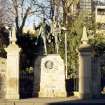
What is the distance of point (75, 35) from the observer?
131 ft

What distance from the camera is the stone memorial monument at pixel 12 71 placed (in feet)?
→ 87.4

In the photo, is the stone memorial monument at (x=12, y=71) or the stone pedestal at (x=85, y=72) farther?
the stone pedestal at (x=85, y=72)

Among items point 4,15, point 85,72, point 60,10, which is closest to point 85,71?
point 85,72

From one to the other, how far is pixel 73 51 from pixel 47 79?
383 inches

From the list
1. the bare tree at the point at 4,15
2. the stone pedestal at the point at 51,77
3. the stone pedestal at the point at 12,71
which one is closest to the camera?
the stone pedestal at the point at 12,71

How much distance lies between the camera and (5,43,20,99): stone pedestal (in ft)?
87.4

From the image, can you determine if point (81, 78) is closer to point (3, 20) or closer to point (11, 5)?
point (11, 5)

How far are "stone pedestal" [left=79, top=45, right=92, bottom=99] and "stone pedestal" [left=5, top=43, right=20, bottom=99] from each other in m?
3.38

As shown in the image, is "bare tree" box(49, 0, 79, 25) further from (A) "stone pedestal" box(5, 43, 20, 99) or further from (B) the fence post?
(A) "stone pedestal" box(5, 43, 20, 99)

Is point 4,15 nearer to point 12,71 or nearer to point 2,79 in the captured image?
point 2,79

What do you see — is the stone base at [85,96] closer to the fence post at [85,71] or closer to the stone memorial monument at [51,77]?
the fence post at [85,71]

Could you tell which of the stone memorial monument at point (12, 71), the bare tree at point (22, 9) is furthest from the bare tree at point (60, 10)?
the stone memorial monument at point (12, 71)

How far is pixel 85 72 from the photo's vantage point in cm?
2736

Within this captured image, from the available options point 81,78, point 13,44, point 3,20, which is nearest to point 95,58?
point 81,78
